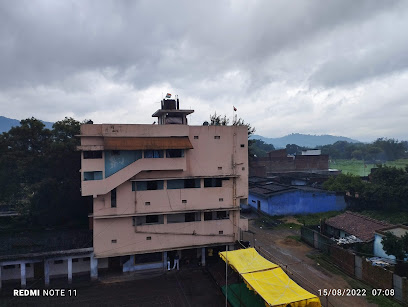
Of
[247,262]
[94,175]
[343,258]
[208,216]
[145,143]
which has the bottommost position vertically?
[343,258]

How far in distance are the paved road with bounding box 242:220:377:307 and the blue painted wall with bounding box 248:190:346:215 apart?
19.4 ft

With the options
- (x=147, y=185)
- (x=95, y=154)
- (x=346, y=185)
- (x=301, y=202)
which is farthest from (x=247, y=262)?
(x=346, y=185)

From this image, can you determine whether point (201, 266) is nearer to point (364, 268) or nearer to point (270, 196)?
point (364, 268)

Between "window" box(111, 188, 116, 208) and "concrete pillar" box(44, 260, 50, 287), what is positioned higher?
"window" box(111, 188, 116, 208)

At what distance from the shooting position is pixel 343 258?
22375 mm

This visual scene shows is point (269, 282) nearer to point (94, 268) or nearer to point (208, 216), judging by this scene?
point (208, 216)

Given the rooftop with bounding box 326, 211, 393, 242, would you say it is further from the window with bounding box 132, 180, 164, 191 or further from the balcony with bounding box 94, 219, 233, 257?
the window with bounding box 132, 180, 164, 191

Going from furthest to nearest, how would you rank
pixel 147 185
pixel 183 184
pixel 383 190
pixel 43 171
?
pixel 383 190, pixel 43 171, pixel 183 184, pixel 147 185

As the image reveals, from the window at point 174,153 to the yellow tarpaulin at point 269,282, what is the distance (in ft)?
27.6

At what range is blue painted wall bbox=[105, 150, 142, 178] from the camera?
2183cm

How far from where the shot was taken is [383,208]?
129ft

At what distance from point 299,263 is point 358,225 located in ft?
26.6

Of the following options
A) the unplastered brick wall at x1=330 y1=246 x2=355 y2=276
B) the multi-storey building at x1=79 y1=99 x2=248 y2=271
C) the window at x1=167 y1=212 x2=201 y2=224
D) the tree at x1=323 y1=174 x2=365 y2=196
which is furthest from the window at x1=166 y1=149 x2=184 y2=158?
the tree at x1=323 y1=174 x2=365 y2=196

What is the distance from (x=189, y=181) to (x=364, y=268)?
14.5 metres
